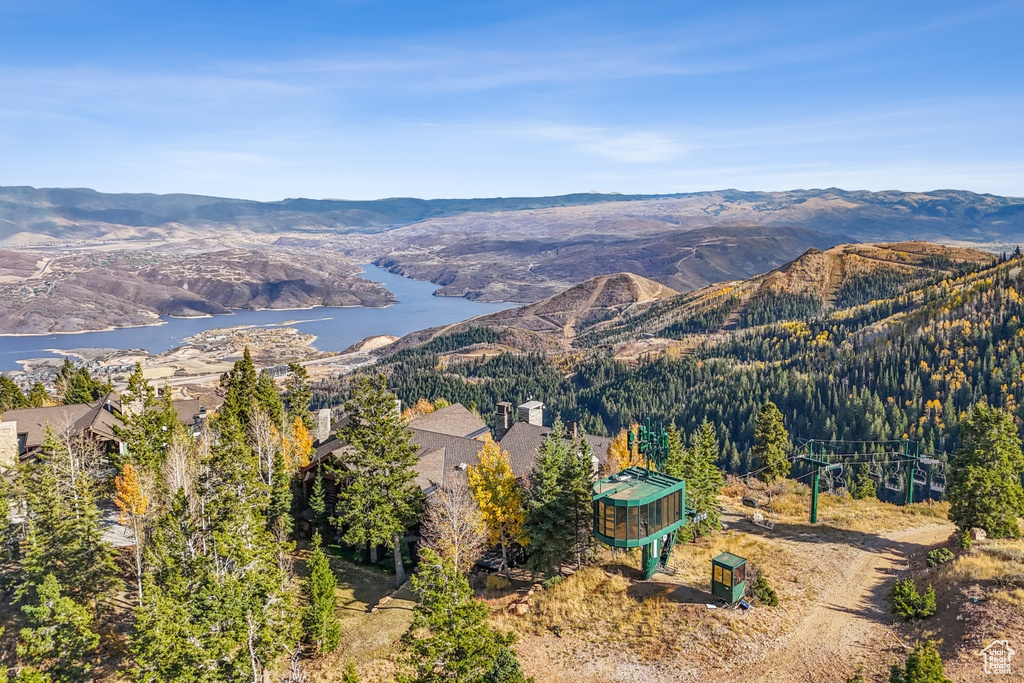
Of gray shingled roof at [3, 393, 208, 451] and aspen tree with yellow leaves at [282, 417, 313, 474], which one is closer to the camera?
aspen tree with yellow leaves at [282, 417, 313, 474]

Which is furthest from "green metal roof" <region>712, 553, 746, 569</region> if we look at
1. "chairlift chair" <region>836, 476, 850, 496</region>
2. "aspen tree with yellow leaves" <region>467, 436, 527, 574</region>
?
"chairlift chair" <region>836, 476, 850, 496</region>

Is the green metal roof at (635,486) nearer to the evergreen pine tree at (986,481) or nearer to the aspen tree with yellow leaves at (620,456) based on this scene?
the aspen tree with yellow leaves at (620,456)

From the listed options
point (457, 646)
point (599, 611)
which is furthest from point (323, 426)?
point (457, 646)

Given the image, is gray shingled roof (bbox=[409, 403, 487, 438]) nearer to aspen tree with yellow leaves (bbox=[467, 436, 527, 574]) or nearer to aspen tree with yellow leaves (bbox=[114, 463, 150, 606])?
aspen tree with yellow leaves (bbox=[467, 436, 527, 574])

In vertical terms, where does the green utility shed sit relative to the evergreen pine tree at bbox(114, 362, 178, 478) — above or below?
below

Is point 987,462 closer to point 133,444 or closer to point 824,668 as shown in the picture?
point 824,668

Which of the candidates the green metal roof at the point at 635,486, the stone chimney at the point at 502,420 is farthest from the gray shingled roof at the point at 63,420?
the green metal roof at the point at 635,486
